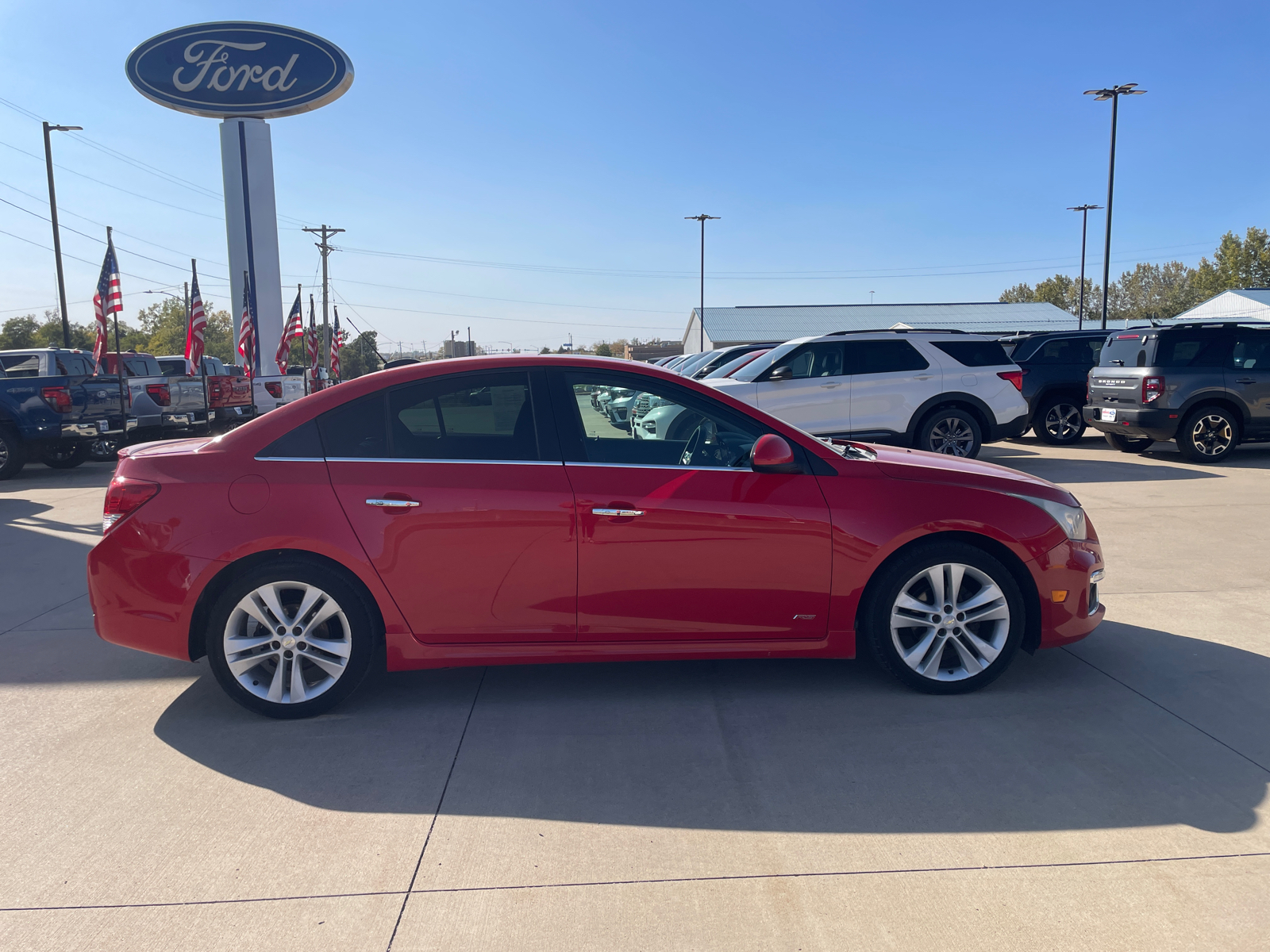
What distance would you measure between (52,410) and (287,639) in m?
11.1

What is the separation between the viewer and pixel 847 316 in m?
75.0

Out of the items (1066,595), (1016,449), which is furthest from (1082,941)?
(1016,449)

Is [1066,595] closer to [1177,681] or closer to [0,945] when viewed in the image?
[1177,681]

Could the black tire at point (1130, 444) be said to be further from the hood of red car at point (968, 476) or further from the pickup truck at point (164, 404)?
the pickup truck at point (164, 404)

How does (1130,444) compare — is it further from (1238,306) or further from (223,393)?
(1238,306)

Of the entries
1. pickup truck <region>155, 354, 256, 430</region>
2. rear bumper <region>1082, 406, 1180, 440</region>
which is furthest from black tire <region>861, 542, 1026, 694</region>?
pickup truck <region>155, 354, 256, 430</region>

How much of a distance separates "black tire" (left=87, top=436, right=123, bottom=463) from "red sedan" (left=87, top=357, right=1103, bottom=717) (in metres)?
11.3

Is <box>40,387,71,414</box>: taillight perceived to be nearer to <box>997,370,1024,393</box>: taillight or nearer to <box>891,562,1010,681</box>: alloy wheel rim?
<box>891,562,1010,681</box>: alloy wheel rim

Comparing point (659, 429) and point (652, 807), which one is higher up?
point (659, 429)

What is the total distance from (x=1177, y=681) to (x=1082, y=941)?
7.68 feet

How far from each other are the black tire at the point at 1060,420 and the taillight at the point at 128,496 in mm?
14320

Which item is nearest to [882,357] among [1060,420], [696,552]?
[1060,420]

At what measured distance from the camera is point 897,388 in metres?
11.2

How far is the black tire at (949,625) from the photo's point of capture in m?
3.94
